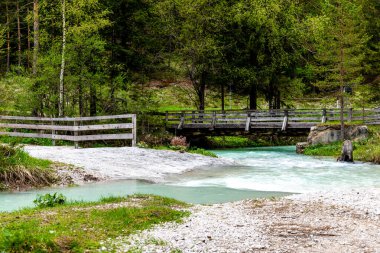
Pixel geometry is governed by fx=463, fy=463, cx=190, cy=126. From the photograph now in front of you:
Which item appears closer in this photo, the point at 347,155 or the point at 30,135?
the point at 347,155

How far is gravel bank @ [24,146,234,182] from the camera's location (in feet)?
50.9

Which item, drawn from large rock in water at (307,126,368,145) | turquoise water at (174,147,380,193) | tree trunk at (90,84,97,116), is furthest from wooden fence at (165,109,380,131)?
turquoise water at (174,147,380,193)

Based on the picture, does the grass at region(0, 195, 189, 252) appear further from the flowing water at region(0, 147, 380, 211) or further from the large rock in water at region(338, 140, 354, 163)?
the large rock in water at region(338, 140, 354, 163)

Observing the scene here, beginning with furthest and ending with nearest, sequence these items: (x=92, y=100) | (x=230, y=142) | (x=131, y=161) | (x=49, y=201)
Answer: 1. (x=230, y=142)
2. (x=92, y=100)
3. (x=131, y=161)
4. (x=49, y=201)

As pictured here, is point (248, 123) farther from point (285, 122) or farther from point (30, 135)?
point (30, 135)

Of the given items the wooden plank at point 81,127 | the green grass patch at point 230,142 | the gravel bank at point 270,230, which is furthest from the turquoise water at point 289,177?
the green grass patch at point 230,142

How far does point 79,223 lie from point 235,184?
7.82m

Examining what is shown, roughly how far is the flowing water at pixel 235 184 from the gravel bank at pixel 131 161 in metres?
0.71

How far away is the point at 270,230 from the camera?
297 inches

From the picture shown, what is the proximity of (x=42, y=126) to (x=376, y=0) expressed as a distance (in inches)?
1873

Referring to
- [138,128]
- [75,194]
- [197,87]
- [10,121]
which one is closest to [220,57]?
[197,87]

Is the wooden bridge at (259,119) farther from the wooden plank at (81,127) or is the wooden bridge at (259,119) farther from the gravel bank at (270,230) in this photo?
the gravel bank at (270,230)

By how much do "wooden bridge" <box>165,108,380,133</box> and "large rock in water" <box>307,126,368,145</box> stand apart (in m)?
1.57

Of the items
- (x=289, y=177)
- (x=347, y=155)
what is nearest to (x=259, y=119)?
(x=347, y=155)
